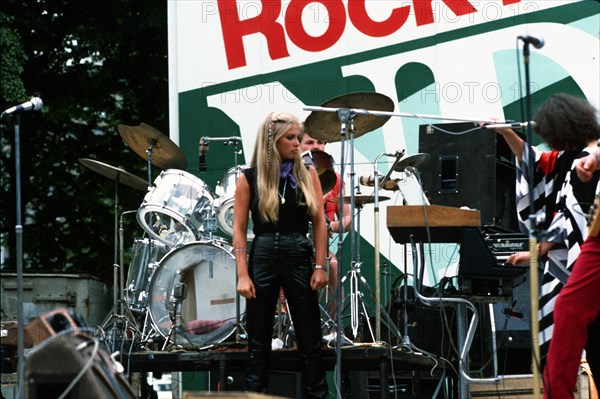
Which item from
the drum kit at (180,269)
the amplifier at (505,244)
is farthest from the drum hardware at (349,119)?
the amplifier at (505,244)

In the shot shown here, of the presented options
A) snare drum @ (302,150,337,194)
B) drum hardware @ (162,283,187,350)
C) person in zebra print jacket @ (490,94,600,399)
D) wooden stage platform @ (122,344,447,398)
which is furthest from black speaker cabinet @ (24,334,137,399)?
snare drum @ (302,150,337,194)

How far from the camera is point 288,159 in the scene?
27.3 ft

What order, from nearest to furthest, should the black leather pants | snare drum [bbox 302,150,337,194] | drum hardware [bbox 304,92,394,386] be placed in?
the black leather pants, drum hardware [bbox 304,92,394,386], snare drum [bbox 302,150,337,194]

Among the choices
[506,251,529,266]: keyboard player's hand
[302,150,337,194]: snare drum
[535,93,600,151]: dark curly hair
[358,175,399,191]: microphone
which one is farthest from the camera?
[358,175,399,191]: microphone

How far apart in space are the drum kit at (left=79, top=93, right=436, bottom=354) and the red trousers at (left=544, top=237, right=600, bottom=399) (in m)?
2.70

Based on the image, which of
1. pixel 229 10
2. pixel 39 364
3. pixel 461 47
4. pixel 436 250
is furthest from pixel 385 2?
pixel 39 364

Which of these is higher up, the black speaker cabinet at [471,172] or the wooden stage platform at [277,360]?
the black speaker cabinet at [471,172]

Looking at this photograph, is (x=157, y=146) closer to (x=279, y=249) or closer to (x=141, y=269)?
(x=141, y=269)

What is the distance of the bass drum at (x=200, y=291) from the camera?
30.3 feet

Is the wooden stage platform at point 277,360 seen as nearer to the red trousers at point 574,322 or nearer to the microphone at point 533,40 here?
the red trousers at point 574,322

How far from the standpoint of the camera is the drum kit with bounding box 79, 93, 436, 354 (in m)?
9.16

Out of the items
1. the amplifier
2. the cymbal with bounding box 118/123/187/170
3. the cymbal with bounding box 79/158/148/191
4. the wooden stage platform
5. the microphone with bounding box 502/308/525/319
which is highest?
the cymbal with bounding box 118/123/187/170

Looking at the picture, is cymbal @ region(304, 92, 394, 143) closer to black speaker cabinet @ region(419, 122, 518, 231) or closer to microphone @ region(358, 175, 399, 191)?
microphone @ region(358, 175, 399, 191)

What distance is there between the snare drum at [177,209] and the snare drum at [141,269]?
0.20 metres
